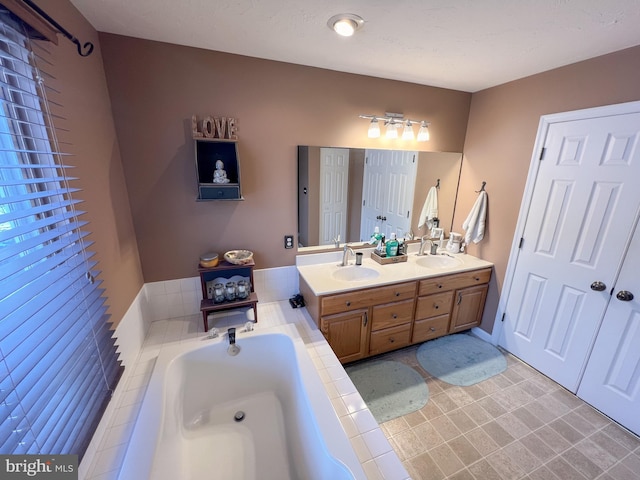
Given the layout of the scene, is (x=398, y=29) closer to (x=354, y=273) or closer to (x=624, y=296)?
(x=354, y=273)

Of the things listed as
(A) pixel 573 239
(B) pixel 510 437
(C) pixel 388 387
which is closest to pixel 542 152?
(A) pixel 573 239

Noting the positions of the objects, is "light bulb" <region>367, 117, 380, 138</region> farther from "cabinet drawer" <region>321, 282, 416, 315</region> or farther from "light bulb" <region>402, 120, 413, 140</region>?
"cabinet drawer" <region>321, 282, 416, 315</region>

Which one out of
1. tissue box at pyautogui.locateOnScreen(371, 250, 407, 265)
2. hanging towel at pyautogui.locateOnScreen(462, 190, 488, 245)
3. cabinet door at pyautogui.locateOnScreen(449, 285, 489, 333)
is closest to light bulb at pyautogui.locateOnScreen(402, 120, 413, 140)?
hanging towel at pyautogui.locateOnScreen(462, 190, 488, 245)

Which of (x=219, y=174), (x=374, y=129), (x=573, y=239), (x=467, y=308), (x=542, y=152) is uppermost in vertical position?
(x=374, y=129)

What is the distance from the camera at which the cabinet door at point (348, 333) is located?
1926mm

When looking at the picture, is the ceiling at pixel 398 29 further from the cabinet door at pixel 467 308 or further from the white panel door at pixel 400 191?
the cabinet door at pixel 467 308

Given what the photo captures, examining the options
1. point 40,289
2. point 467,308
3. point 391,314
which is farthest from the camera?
point 467,308

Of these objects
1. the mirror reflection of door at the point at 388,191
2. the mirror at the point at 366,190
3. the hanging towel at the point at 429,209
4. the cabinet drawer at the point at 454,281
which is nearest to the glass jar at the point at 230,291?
the mirror at the point at 366,190

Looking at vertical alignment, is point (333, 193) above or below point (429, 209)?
above

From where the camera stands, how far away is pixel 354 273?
7.54 feet

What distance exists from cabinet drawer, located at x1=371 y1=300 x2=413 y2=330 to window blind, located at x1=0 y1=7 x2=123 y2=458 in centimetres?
171

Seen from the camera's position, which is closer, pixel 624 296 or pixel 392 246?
pixel 624 296

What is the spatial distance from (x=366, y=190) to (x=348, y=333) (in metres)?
1.28

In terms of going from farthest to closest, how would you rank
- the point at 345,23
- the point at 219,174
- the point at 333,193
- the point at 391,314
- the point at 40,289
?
the point at 333,193 < the point at 391,314 < the point at 219,174 < the point at 345,23 < the point at 40,289
